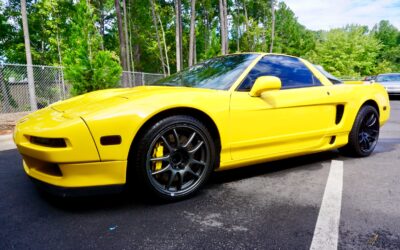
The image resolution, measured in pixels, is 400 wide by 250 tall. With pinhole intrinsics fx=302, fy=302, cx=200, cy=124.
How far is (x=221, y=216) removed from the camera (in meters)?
2.06

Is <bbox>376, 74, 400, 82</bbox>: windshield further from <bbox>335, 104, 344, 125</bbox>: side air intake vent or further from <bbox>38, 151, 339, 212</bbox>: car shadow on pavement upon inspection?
<bbox>38, 151, 339, 212</bbox>: car shadow on pavement

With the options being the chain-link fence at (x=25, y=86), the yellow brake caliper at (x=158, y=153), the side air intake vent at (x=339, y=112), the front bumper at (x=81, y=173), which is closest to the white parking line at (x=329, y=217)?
the side air intake vent at (x=339, y=112)

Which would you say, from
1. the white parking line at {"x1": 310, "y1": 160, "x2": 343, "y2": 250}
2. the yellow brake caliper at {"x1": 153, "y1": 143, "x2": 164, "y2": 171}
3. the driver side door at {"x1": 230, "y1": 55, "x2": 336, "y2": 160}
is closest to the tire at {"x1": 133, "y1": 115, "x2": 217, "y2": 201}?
the yellow brake caliper at {"x1": 153, "y1": 143, "x2": 164, "y2": 171}

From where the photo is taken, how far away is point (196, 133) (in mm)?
2342

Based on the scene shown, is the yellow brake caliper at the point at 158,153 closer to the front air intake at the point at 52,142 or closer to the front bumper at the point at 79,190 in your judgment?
the front bumper at the point at 79,190

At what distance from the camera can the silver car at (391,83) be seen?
47.4 feet

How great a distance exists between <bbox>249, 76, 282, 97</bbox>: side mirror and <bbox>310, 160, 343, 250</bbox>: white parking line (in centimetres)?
100

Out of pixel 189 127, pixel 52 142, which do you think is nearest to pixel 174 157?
pixel 189 127

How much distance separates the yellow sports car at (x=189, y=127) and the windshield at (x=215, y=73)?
1 centimetres

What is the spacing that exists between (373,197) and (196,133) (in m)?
1.52

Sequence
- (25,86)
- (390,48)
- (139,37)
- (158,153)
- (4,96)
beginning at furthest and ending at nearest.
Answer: (390,48) < (139,37) < (25,86) < (4,96) < (158,153)

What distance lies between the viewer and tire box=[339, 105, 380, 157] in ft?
11.7

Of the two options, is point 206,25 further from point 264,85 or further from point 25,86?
point 264,85

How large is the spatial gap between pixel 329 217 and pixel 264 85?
115 cm
